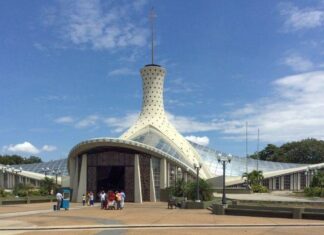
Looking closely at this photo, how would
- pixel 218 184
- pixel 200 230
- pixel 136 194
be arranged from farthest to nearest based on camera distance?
pixel 218 184
pixel 136 194
pixel 200 230

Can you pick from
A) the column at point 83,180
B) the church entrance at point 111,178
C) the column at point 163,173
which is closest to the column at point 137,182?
the church entrance at point 111,178

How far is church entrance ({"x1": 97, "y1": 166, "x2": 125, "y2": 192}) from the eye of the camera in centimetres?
5922

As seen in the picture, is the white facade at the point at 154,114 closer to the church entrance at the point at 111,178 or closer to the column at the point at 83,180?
the column at the point at 83,180

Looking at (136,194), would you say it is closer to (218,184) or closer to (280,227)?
(218,184)

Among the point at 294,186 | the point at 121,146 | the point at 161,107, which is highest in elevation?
the point at 161,107

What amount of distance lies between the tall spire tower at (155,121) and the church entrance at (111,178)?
11.9 m

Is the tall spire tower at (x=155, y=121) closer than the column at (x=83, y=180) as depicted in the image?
No

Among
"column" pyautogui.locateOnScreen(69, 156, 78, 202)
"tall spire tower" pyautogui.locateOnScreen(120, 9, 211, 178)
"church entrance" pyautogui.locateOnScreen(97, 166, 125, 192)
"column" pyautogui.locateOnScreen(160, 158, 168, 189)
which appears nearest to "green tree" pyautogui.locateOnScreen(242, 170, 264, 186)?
"tall spire tower" pyautogui.locateOnScreen(120, 9, 211, 178)

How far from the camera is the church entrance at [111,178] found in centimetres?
5922

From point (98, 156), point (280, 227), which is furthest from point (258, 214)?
point (98, 156)

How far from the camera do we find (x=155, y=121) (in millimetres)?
76250

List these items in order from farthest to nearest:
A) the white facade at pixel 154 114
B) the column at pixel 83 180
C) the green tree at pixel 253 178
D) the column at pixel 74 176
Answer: the white facade at pixel 154 114, the green tree at pixel 253 178, the column at pixel 74 176, the column at pixel 83 180

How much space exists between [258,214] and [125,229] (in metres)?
10.1

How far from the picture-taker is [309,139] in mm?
126812
